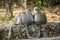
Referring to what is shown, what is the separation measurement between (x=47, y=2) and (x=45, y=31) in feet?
18.4

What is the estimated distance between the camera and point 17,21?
534cm

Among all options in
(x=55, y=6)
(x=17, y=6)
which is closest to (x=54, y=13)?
(x=55, y=6)

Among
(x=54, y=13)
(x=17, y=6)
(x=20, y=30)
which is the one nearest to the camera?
(x=20, y=30)

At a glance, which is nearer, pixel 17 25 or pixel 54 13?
pixel 17 25

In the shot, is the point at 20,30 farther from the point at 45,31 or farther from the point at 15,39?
the point at 45,31

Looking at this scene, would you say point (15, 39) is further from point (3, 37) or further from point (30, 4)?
point (30, 4)

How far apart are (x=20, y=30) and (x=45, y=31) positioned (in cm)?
62

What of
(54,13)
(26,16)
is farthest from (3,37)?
(54,13)

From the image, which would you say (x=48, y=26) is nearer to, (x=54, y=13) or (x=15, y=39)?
(x=15, y=39)

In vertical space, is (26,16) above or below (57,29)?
above

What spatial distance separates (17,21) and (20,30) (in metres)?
0.35

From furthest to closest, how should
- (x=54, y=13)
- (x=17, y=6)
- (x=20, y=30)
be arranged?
(x=17, y=6) → (x=54, y=13) → (x=20, y=30)

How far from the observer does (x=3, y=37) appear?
5129 mm

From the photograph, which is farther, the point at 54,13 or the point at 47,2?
the point at 47,2
